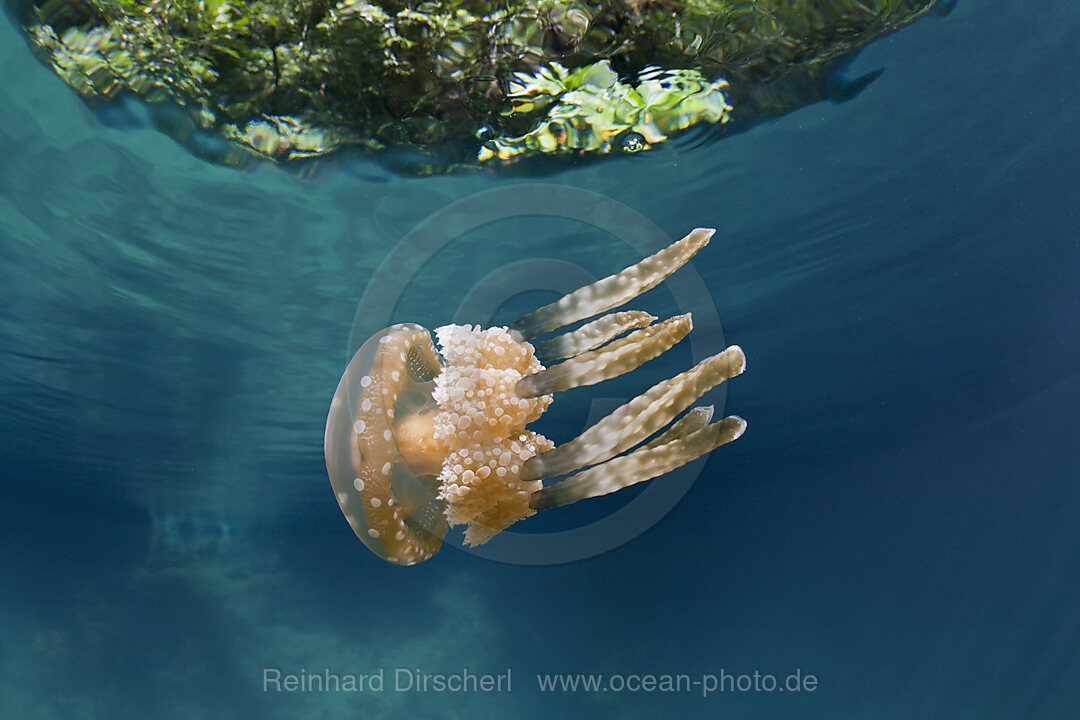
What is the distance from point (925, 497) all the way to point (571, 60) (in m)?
27.9

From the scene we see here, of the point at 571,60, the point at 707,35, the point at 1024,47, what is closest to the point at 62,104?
the point at 571,60

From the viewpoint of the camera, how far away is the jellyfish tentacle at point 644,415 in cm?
186

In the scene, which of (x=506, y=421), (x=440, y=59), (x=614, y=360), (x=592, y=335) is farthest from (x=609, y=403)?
(x=614, y=360)

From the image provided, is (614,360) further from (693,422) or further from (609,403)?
(609,403)

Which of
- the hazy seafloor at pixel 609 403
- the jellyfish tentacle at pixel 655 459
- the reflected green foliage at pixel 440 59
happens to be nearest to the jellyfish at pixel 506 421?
the jellyfish tentacle at pixel 655 459

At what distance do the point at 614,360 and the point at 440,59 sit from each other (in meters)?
1.87

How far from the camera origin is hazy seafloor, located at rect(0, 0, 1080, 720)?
6.50 metres

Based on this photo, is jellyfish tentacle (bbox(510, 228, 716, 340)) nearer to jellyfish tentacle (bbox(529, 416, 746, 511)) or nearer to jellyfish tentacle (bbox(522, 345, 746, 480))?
jellyfish tentacle (bbox(522, 345, 746, 480))

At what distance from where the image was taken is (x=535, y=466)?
6.70 feet

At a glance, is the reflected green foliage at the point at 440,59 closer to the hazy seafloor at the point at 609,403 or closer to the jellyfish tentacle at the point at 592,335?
the hazy seafloor at the point at 609,403

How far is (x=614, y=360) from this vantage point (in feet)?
6.63

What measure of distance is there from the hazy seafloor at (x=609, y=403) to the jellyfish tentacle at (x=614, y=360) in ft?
12.0

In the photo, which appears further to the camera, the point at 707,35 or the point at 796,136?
the point at 796,136

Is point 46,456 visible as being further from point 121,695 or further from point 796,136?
point 796,136
